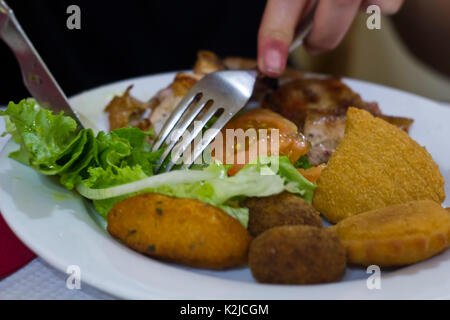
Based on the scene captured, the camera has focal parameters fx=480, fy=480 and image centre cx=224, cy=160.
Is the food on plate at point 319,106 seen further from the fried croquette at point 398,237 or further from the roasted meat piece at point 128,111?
the fried croquette at point 398,237

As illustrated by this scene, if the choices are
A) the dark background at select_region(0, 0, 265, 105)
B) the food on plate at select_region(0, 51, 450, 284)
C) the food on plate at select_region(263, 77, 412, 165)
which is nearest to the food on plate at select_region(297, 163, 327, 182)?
the food on plate at select_region(0, 51, 450, 284)

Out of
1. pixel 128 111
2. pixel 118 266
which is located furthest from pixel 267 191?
pixel 128 111

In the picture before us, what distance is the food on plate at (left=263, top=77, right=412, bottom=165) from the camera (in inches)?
81.7

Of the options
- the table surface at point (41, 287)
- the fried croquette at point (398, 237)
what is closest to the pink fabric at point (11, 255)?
the table surface at point (41, 287)

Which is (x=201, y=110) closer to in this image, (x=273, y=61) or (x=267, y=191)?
(x=273, y=61)

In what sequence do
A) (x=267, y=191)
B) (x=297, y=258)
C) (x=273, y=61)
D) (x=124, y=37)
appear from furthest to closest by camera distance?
1. (x=124, y=37)
2. (x=273, y=61)
3. (x=267, y=191)
4. (x=297, y=258)

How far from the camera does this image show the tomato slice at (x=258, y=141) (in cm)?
170

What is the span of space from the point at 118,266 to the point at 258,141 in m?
0.78

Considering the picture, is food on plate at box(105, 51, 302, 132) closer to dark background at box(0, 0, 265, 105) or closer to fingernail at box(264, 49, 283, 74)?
fingernail at box(264, 49, 283, 74)

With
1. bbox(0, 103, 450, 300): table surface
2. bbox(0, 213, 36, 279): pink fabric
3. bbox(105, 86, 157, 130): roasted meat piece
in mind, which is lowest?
bbox(0, 103, 450, 300): table surface

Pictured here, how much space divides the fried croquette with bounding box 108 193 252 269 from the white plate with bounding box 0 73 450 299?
0.04m

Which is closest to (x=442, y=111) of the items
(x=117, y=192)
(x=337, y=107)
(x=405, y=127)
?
(x=405, y=127)

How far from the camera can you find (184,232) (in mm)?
1264

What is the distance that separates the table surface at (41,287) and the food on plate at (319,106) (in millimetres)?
1118
